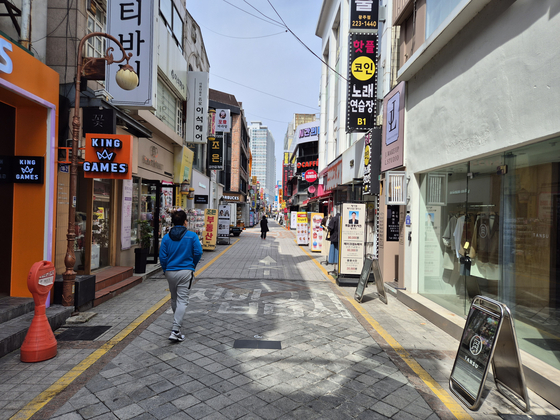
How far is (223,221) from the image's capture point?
2231 cm

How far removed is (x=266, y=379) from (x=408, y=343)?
2.50m

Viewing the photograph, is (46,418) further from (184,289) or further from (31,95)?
(31,95)

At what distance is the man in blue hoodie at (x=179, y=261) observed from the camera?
5293 millimetres

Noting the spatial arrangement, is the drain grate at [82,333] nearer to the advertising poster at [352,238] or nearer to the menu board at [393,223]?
the advertising poster at [352,238]

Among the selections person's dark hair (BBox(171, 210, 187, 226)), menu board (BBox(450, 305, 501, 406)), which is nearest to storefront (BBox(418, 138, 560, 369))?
menu board (BBox(450, 305, 501, 406))

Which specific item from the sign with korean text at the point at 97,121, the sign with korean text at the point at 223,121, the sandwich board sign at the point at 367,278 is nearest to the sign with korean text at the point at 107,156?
the sign with korean text at the point at 97,121

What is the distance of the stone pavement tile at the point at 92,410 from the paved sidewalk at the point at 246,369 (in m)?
0.02

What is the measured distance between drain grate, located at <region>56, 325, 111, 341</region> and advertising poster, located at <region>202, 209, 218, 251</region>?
12.7 meters

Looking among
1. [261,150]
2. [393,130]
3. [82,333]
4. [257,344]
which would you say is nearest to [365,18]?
[393,130]

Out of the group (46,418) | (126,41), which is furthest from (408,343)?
(126,41)

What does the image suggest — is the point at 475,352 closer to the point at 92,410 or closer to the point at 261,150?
the point at 92,410

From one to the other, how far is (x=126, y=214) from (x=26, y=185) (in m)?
4.25

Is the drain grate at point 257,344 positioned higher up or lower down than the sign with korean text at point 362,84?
lower down

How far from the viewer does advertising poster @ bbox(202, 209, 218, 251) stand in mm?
18625
